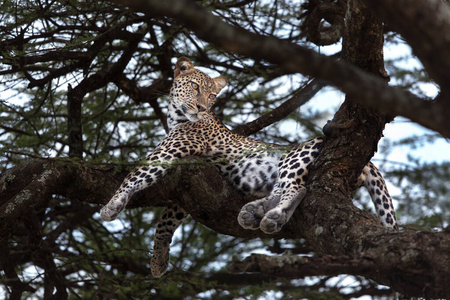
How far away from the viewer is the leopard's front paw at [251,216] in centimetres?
526

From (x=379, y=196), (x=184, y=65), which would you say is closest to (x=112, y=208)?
(x=379, y=196)

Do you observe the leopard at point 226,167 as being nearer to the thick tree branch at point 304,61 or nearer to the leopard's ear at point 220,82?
the leopard's ear at point 220,82

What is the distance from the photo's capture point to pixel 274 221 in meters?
5.07

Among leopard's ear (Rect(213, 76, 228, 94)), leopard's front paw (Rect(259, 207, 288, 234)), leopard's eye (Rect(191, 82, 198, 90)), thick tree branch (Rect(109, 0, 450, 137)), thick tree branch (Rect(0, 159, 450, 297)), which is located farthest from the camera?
leopard's ear (Rect(213, 76, 228, 94))

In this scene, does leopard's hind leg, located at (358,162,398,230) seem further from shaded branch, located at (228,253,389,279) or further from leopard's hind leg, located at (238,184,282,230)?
shaded branch, located at (228,253,389,279)

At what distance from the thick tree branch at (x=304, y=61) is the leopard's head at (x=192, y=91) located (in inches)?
196

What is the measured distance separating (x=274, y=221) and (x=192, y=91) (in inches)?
124

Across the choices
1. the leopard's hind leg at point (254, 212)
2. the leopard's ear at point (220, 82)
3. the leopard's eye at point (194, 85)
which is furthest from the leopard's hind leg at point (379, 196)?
the leopard's ear at point (220, 82)

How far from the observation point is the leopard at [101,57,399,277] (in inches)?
211

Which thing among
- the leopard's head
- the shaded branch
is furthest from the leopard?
the shaded branch

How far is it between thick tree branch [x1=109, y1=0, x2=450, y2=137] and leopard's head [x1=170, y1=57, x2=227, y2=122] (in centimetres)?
497

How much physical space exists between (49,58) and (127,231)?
3005 mm

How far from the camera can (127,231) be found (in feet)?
28.8

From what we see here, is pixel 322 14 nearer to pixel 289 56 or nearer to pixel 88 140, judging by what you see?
pixel 88 140
